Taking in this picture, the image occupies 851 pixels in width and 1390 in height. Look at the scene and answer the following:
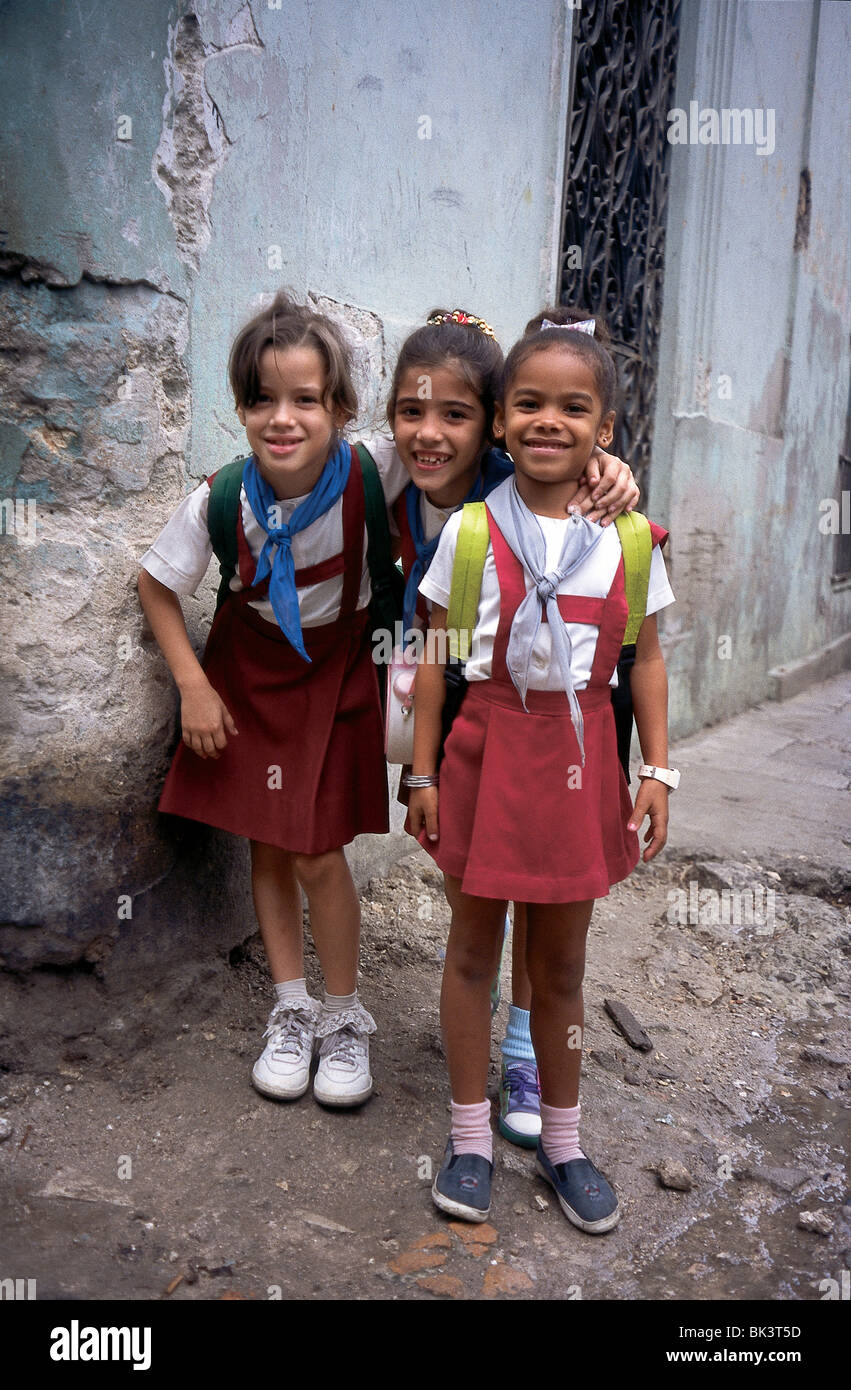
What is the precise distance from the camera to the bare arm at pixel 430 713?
1.97 m

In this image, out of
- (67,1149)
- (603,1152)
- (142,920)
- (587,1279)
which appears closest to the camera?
(587,1279)

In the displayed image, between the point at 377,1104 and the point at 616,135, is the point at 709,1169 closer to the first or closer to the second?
the point at 377,1104

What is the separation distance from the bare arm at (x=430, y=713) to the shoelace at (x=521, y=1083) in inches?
24.8

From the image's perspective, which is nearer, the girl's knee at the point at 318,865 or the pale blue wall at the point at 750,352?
the girl's knee at the point at 318,865

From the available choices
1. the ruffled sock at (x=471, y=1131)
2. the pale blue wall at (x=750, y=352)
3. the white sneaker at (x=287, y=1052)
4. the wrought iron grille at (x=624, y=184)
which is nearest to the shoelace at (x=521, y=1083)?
the ruffled sock at (x=471, y=1131)

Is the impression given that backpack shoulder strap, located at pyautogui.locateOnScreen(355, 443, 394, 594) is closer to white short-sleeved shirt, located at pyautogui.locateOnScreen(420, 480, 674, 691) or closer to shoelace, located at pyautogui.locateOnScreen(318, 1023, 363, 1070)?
white short-sleeved shirt, located at pyautogui.locateOnScreen(420, 480, 674, 691)

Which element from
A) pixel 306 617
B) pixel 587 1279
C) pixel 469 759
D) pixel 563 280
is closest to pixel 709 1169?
pixel 587 1279

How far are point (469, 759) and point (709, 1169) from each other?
3.21 ft

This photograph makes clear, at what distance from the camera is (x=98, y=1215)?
191 cm

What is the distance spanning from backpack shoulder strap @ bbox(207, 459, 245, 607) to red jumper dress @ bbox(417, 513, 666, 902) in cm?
54

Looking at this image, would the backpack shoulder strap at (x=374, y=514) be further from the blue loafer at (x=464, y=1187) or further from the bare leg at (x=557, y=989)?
the blue loafer at (x=464, y=1187)

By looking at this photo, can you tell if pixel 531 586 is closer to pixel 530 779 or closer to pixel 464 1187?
pixel 530 779

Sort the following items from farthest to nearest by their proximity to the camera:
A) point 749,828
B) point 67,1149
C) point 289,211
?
1. point 749,828
2. point 289,211
3. point 67,1149

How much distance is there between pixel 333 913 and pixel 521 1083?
1.69 ft
